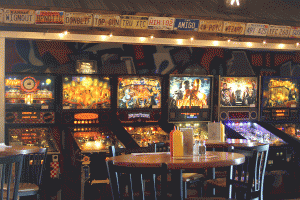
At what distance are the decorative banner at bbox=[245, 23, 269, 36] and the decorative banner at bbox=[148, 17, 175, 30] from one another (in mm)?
1130

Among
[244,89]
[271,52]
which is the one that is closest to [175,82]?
[244,89]

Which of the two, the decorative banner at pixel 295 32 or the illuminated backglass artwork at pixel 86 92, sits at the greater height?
the decorative banner at pixel 295 32

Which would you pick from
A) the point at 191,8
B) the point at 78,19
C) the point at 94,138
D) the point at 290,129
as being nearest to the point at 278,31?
the point at 191,8

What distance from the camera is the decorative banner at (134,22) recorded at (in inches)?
197

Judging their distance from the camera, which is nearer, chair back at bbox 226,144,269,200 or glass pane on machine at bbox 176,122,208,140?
chair back at bbox 226,144,269,200

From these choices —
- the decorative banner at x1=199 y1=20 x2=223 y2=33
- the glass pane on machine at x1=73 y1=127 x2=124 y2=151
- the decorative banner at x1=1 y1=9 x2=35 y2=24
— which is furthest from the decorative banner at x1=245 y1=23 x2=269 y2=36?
the decorative banner at x1=1 y1=9 x2=35 y2=24

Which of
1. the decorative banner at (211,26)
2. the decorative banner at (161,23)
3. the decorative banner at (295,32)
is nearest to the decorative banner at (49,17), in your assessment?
the decorative banner at (161,23)

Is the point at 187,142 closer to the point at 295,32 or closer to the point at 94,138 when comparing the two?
the point at 94,138

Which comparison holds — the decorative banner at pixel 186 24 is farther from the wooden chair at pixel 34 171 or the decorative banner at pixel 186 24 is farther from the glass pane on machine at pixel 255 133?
the wooden chair at pixel 34 171

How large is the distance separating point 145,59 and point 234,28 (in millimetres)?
1653

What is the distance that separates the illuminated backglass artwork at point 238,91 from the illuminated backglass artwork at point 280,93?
197 mm

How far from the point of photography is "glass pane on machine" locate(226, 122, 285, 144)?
641 centimetres

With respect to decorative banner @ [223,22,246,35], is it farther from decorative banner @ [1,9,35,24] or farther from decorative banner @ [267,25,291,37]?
decorative banner @ [1,9,35,24]

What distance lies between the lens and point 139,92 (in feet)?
→ 21.0
